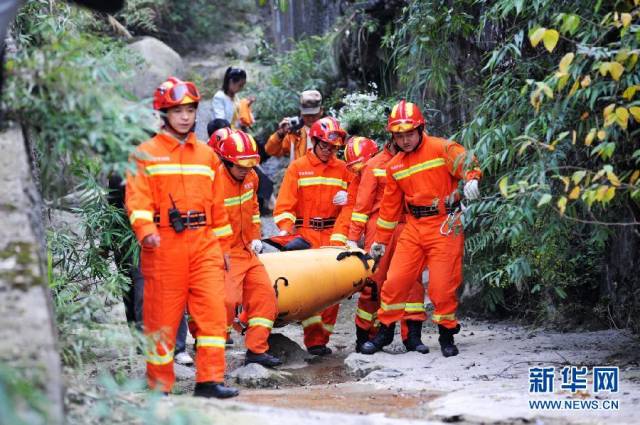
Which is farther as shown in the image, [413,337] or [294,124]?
[294,124]

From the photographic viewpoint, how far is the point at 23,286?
395 cm

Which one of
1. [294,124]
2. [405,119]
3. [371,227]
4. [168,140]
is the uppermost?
[168,140]

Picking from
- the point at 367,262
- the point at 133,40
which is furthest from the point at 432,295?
the point at 133,40

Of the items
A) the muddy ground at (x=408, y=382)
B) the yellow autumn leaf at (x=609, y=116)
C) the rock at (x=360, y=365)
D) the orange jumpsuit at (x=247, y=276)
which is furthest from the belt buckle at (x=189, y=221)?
the yellow autumn leaf at (x=609, y=116)

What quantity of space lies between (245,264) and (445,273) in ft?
5.04

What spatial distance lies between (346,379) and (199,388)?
1.67 meters

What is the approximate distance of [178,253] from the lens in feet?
19.5

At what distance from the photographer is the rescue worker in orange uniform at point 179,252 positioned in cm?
588

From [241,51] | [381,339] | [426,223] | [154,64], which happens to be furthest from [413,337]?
[241,51]

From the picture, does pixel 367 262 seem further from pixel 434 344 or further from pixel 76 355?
pixel 76 355

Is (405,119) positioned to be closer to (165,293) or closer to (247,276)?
(247,276)

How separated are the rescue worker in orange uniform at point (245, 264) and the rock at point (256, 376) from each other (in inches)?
6.4

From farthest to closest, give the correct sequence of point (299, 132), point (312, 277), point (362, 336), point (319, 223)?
1. point (299, 132)
2. point (319, 223)
3. point (362, 336)
4. point (312, 277)

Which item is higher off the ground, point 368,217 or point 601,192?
point 601,192
